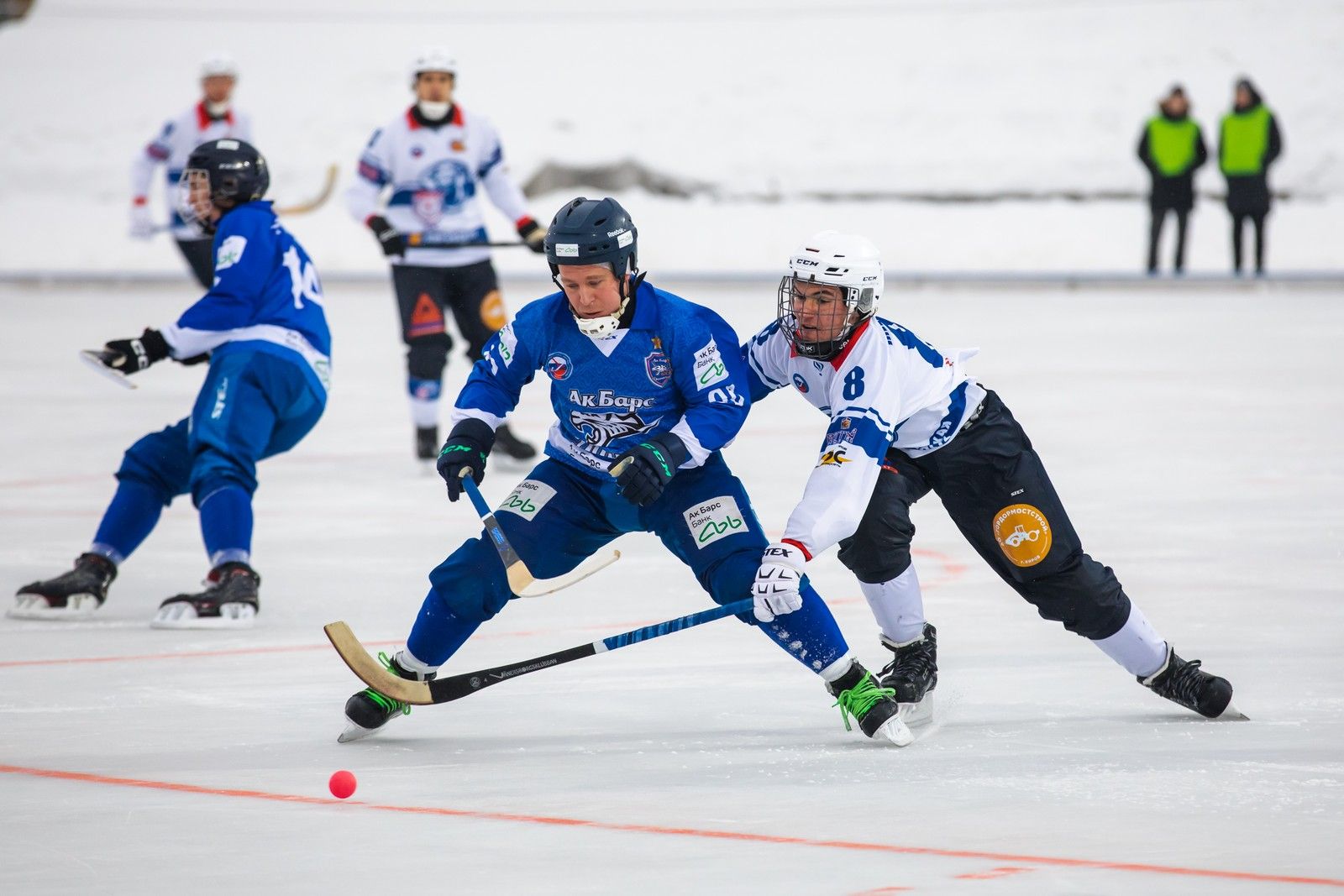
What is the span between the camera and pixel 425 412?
8.48 metres

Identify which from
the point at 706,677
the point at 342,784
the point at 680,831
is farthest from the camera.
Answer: the point at 706,677

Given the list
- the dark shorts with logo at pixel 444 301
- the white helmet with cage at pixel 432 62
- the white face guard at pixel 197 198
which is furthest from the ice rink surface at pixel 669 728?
the white helmet with cage at pixel 432 62

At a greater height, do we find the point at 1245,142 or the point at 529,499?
the point at 1245,142

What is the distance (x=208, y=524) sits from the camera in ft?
18.2

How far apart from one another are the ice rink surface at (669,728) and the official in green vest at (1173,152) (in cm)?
875

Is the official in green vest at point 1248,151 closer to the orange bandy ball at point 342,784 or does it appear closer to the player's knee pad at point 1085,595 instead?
the player's knee pad at point 1085,595

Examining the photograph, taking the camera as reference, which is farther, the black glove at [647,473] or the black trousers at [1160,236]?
the black trousers at [1160,236]

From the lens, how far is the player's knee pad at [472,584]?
4262 mm

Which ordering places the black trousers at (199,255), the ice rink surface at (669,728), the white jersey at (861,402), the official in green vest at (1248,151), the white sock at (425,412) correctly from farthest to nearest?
the official in green vest at (1248,151) → the black trousers at (199,255) → the white sock at (425,412) → the white jersey at (861,402) → the ice rink surface at (669,728)

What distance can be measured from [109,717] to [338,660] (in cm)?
75

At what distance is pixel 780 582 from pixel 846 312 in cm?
61

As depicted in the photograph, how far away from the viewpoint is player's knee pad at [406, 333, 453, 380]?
27.9 ft

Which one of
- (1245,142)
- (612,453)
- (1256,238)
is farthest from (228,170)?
(1256,238)

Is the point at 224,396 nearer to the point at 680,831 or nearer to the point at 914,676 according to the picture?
the point at 914,676
